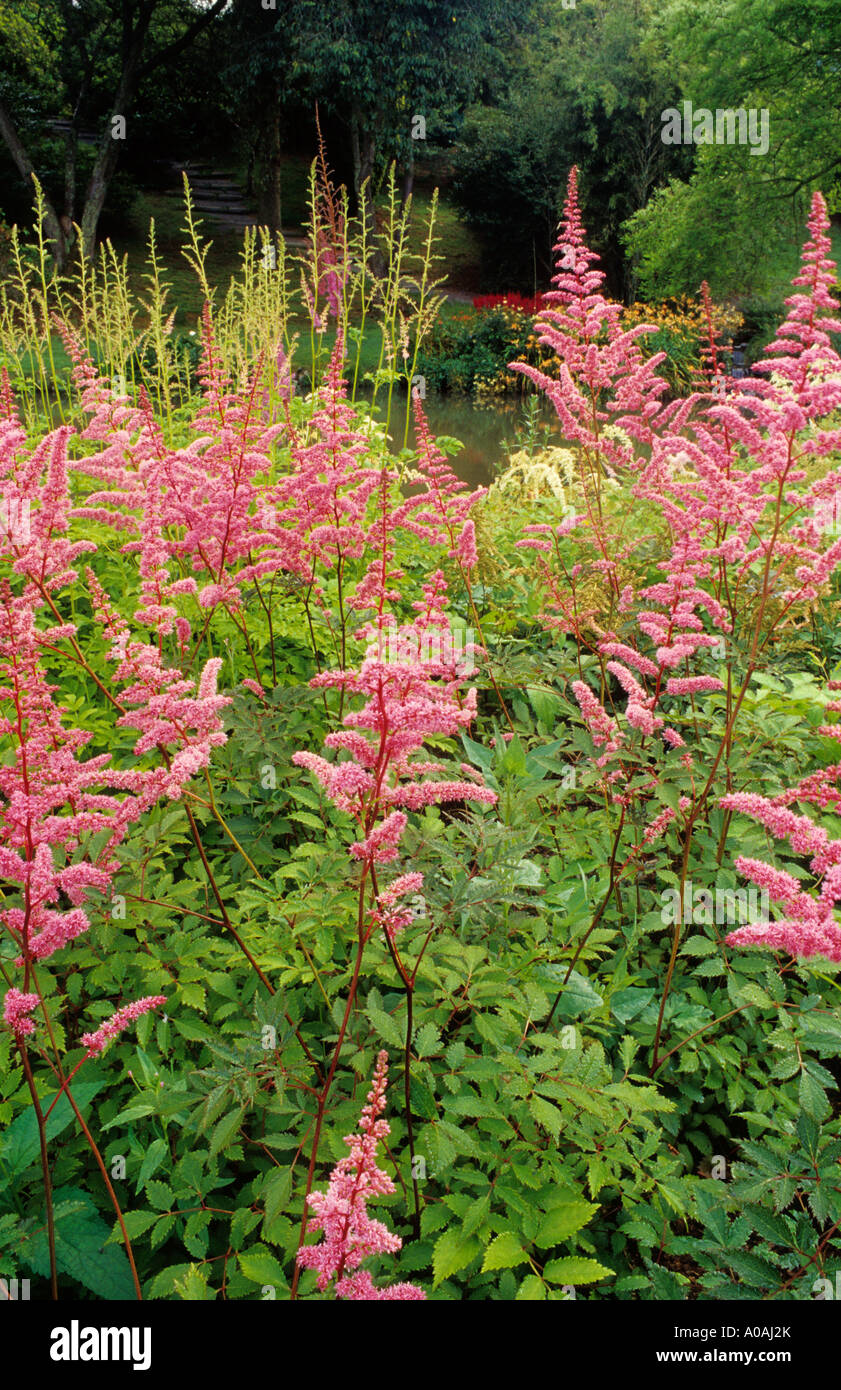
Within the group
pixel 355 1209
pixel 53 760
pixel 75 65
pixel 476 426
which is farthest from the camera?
pixel 75 65

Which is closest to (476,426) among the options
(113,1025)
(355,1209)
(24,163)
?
(24,163)

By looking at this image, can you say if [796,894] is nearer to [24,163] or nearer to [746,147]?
[746,147]

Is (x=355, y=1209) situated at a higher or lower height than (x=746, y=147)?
lower

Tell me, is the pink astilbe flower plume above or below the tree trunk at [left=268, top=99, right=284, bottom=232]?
below

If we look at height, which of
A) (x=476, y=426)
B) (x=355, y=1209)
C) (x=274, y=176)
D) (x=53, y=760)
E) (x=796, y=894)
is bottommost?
(x=355, y=1209)

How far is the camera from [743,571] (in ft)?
9.84

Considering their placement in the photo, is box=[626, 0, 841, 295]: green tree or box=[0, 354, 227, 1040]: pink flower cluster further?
box=[626, 0, 841, 295]: green tree

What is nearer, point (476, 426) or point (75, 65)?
point (476, 426)

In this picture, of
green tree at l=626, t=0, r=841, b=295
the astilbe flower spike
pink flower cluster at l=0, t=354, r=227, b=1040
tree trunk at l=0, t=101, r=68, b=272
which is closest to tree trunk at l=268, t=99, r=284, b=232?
tree trunk at l=0, t=101, r=68, b=272

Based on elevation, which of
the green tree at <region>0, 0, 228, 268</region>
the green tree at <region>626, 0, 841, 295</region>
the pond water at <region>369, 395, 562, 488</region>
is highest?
the green tree at <region>0, 0, 228, 268</region>

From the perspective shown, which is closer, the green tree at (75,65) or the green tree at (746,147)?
the green tree at (746,147)

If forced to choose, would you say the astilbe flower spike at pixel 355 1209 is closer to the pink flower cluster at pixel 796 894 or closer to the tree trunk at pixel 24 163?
the pink flower cluster at pixel 796 894

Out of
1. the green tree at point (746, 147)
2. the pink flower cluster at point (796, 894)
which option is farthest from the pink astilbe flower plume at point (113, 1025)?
the green tree at point (746, 147)

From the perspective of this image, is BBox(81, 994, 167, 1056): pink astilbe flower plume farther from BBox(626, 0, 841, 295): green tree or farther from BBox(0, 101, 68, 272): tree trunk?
BBox(0, 101, 68, 272): tree trunk
